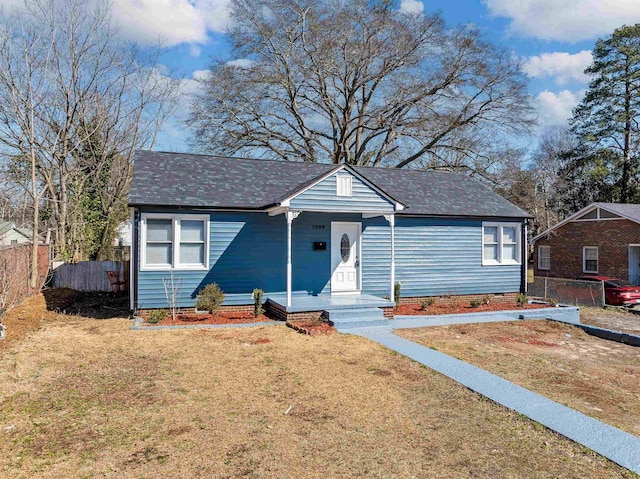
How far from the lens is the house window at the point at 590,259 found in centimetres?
2362

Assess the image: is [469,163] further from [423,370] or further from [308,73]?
[423,370]

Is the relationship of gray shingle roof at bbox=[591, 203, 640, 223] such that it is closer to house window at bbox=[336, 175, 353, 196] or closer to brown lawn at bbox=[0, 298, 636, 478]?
house window at bbox=[336, 175, 353, 196]

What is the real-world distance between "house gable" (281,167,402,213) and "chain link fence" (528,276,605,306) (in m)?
9.51

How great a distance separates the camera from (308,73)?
2520cm

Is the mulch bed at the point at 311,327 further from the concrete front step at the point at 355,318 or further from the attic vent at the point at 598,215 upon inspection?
the attic vent at the point at 598,215

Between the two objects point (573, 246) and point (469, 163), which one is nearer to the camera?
point (573, 246)

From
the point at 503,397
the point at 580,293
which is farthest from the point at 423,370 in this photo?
the point at 580,293

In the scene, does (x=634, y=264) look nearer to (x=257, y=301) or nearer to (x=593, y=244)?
(x=593, y=244)

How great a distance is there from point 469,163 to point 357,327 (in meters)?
20.2

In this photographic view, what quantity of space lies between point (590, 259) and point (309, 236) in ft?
62.1

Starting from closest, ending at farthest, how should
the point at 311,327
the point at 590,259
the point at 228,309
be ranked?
1. the point at 311,327
2. the point at 228,309
3. the point at 590,259

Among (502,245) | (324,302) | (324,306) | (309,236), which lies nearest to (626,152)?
(502,245)

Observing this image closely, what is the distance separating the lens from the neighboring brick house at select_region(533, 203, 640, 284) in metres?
21.8

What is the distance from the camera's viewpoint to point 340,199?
11641 mm
